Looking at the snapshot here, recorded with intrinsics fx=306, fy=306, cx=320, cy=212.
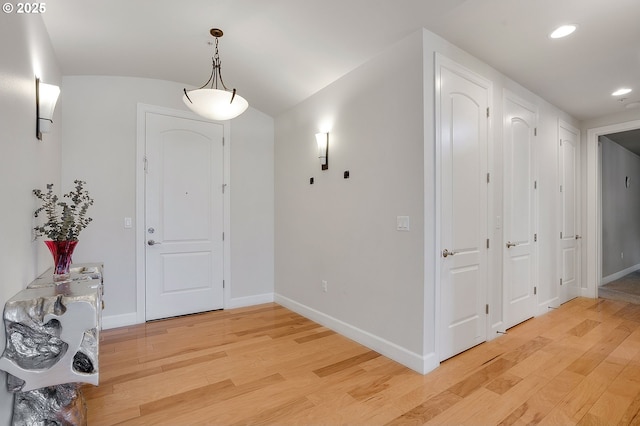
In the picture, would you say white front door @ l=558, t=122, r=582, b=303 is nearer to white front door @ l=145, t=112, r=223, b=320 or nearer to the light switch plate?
the light switch plate

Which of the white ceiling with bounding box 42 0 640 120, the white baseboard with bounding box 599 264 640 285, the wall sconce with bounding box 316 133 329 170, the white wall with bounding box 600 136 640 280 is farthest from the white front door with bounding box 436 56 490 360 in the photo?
the white baseboard with bounding box 599 264 640 285

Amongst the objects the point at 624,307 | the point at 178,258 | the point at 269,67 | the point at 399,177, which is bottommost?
the point at 624,307

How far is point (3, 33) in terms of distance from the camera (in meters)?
1.48

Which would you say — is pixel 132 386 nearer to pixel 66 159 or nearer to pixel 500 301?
pixel 66 159

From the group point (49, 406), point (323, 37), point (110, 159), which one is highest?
point (323, 37)

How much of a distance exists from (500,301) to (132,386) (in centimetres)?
337

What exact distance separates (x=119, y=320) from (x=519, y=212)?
15.3 ft

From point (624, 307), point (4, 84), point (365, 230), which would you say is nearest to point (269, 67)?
point (365, 230)

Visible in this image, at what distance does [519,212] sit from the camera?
3.44 metres

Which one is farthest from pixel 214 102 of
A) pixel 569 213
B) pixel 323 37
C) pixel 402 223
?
pixel 569 213

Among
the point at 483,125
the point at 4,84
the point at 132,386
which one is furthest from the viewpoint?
the point at 483,125

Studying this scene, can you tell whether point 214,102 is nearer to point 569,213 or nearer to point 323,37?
point 323,37

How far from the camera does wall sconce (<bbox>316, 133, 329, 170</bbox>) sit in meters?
3.42

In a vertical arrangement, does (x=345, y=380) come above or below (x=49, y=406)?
below
